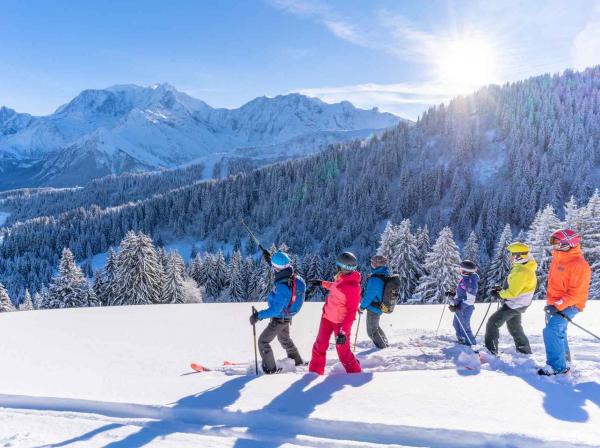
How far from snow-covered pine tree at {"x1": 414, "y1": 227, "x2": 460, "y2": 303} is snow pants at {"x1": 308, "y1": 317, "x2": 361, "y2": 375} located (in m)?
23.4

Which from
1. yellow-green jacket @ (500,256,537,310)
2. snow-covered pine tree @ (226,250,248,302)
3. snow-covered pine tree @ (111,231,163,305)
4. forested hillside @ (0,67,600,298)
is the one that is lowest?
snow-covered pine tree @ (226,250,248,302)

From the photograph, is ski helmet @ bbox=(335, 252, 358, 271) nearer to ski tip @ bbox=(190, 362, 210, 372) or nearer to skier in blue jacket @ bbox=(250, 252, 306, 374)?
skier in blue jacket @ bbox=(250, 252, 306, 374)

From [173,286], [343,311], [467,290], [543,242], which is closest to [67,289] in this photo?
[173,286]

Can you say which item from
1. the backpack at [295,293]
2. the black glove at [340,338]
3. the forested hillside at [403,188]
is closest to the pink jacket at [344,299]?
the black glove at [340,338]

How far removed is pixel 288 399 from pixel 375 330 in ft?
10.3

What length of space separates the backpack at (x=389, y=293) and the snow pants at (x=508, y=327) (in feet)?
5.43

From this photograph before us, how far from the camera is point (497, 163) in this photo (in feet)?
378

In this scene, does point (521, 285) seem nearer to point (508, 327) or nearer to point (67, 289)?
point (508, 327)

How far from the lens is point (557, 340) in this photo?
549 centimetres

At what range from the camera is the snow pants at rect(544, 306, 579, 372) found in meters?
5.41

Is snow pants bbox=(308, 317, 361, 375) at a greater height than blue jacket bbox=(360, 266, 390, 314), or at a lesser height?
lesser

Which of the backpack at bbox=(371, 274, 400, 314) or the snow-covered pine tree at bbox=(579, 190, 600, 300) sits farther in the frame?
the snow-covered pine tree at bbox=(579, 190, 600, 300)

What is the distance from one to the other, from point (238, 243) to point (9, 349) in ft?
340

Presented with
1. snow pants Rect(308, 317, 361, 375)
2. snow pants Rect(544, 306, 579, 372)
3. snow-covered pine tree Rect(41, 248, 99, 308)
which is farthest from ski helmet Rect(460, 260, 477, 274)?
snow-covered pine tree Rect(41, 248, 99, 308)
